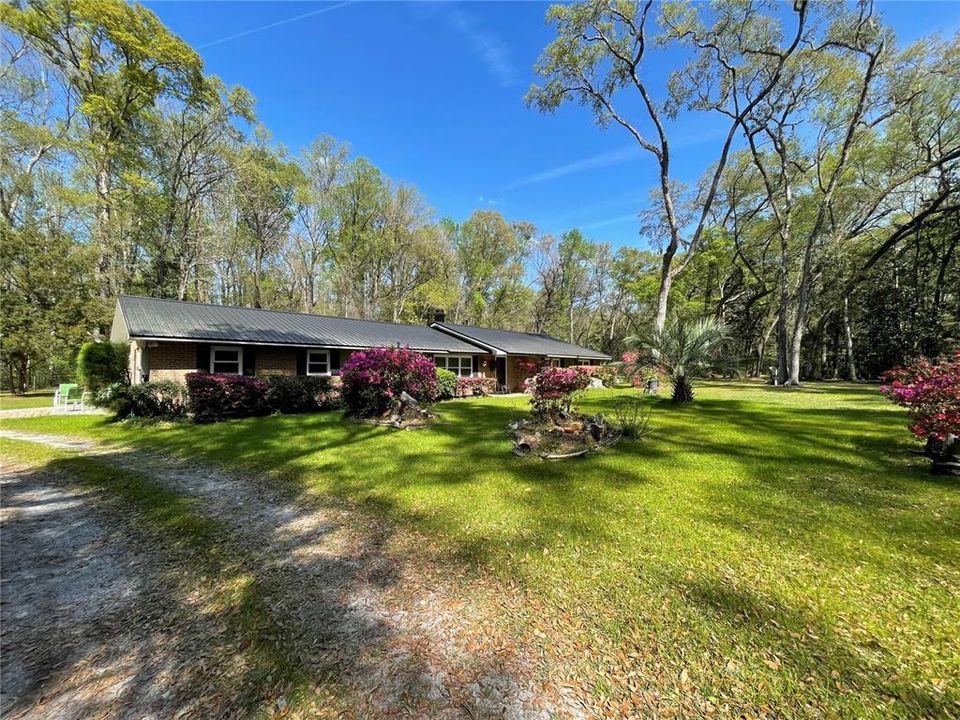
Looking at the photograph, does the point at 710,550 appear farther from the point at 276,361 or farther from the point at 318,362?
the point at 318,362

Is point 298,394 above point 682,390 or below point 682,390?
below

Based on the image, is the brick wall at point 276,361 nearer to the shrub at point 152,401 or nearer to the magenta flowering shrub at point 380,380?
the shrub at point 152,401

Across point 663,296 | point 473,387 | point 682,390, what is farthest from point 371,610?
point 663,296

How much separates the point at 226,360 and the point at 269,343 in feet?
5.01

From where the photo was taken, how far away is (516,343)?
2370 centimetres

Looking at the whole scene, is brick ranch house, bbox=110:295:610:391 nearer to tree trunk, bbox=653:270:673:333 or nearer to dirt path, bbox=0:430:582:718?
tree trunk, bbox=653:270:673:333

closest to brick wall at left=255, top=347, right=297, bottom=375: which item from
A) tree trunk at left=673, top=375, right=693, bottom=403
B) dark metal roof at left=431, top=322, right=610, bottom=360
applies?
dark metal roof at left=431, top=322, right=610, bottom=360

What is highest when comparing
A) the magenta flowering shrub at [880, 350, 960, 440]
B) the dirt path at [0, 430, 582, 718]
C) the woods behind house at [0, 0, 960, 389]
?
the woods behind house at [0, 0, 960, 389]

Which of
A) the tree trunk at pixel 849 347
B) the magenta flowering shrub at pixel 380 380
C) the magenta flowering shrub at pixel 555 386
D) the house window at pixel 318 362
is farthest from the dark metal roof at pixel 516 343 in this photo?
the tree trunk at pixel 849 347

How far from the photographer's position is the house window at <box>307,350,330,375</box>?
15666 millimetres

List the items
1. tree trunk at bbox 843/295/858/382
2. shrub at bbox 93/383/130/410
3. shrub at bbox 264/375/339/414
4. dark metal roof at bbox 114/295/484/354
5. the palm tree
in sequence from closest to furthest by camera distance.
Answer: shrub at bbox 93/383/130/410 < the palm tree < shrub at bbox 264/375/339/414 < dark metal roof at bbox 114/295/484/354 < tree trunk at bbox 843/295/858/382

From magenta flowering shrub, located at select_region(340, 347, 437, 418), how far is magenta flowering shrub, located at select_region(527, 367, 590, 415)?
404cm

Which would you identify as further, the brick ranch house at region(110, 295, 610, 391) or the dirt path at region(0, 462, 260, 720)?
the brick ranch house at region(110, 295, 610, 391)

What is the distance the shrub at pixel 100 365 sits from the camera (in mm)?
13070
